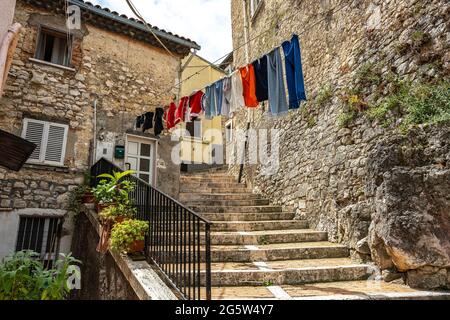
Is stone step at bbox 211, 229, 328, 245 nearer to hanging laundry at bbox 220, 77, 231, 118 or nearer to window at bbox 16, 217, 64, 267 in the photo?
hanging laundry at bbox 220, 77, 231, 118

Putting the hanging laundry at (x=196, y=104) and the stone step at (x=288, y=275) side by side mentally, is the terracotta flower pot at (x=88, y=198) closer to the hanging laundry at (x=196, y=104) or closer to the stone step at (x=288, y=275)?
the hanging laundry at (x=196, y=104)

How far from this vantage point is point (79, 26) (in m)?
7.33

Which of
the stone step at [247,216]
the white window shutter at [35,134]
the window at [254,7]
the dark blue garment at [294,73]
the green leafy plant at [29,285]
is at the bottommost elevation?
the green leafy plant at [29,285]

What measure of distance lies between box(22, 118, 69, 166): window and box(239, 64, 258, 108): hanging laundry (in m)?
4.25

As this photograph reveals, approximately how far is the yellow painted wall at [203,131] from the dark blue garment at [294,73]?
8712 millimetres

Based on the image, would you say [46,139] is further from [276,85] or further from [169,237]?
[276,85]

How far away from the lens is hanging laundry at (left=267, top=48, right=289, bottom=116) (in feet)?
17.3

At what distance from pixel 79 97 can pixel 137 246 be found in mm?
4528

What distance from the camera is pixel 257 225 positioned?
636 cm

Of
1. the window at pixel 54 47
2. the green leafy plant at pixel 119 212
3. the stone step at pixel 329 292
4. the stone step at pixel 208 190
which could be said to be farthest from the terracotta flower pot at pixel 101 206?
the window at pixel 54 47

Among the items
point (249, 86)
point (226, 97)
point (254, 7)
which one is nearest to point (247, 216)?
point (226, 97)

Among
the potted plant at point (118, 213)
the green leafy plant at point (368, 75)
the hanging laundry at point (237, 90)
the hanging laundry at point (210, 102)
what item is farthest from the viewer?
the hanging laundry at point (210, 102)

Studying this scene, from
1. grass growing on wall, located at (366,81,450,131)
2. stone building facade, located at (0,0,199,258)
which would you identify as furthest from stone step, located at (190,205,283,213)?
grass growing on wall, located at (366,81,450,131)

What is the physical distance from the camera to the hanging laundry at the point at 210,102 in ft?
21.9
